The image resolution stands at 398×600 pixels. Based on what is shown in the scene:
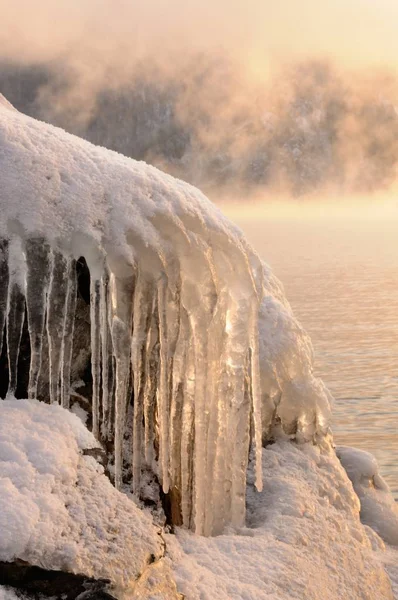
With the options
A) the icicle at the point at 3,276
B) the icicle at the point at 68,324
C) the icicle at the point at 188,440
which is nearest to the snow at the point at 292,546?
the icicle at the point at 188,440

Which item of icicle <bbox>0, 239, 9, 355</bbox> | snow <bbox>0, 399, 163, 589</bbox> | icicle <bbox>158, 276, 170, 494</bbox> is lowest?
snow <bbox>0, 399, 163, 589</bbox>

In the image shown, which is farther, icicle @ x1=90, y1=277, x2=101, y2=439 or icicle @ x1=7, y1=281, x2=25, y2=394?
icicle @ x1=90, y1=277, x2=101, y2=439

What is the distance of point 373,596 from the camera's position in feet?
13.5

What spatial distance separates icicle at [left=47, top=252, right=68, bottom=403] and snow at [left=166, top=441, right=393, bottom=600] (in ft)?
3.29

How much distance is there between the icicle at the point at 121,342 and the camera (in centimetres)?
356

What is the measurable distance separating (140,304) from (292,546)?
1.62 metres

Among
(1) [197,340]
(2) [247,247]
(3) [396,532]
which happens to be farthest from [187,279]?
(3) [396,532]

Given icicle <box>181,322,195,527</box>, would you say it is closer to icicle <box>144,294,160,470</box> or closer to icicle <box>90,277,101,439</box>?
icicle <box>144,294,160,470</box>

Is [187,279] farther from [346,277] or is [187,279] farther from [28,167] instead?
[346,277]

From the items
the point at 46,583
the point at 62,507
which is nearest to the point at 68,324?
the point at 62,507

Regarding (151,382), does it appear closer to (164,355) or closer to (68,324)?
(164,355)

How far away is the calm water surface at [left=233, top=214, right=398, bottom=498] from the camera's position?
10430 millimetres

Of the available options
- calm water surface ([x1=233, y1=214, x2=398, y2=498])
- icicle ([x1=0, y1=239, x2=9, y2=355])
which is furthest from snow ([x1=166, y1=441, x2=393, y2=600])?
calm water surface ([x1=233, y1=214, x2=398, y2=498])

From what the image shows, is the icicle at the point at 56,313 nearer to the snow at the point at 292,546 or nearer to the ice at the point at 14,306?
the ice at the point at 14,306
